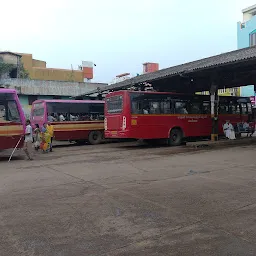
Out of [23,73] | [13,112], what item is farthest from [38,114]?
[23,73]

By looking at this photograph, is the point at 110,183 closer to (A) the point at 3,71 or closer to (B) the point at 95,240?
(B) the point at 95,240

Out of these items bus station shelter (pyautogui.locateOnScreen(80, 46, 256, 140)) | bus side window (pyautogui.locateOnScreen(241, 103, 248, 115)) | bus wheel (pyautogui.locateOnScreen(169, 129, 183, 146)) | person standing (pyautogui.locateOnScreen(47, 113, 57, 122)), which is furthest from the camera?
bus side window (pyautogui.locateOnScreen(241, 103, 248, 115))

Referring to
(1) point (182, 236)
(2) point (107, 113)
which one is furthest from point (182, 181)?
(2) point (107, 113)

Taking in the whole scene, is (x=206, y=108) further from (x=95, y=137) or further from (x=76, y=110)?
(x=76, y=110)

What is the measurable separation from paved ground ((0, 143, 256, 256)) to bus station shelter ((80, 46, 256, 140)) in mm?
6893

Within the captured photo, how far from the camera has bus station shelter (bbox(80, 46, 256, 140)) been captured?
15289mm

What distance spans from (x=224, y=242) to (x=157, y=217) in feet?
4.18

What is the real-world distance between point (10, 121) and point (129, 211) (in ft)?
27.5

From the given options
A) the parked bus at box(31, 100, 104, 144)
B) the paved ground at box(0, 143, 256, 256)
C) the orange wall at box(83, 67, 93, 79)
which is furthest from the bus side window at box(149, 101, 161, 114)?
the orange wall at box(83, 67, 93, 79)

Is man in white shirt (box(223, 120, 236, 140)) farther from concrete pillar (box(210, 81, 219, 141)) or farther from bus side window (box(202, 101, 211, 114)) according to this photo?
bus side window (box(202, 101, 211, 114))

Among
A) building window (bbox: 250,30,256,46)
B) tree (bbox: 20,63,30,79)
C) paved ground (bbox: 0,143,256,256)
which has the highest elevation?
building window (bbox: 250,30,256,46)

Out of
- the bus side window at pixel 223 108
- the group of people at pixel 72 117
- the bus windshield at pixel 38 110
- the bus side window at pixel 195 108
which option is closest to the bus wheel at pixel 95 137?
the group of people at pixel 72 117

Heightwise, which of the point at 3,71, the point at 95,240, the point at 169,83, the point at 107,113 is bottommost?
the point at 95,240

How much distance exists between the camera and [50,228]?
4742 mm
